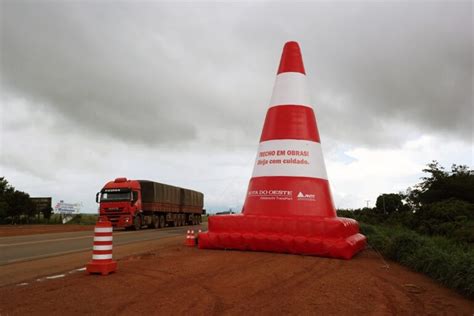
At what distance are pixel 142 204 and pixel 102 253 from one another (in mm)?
21326

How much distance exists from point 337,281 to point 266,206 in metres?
4.32

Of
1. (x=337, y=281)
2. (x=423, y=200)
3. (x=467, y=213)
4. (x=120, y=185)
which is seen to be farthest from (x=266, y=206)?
(x=423, y=200)

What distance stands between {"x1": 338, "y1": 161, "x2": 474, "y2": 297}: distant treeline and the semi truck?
1372 centimetres

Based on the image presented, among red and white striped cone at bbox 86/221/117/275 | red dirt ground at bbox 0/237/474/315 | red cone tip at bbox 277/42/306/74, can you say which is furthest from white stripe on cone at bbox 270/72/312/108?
red and white striped cone at bbox 86/221/117/275

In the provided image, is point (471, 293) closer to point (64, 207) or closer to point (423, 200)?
point (423, 200)

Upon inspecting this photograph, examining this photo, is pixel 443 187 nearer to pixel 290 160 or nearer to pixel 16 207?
pixel 290 160

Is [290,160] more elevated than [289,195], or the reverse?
[290,160]

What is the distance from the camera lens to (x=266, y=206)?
36.5ft

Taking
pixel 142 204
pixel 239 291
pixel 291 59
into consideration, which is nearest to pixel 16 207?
pixel 142 204

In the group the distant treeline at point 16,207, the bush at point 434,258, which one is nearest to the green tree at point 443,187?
the bush at point 434,258

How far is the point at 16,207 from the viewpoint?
4238cm

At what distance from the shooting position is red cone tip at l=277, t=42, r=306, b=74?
12.4 meters

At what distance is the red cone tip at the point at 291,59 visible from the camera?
12434mm

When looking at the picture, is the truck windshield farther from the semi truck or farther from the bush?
the bush
